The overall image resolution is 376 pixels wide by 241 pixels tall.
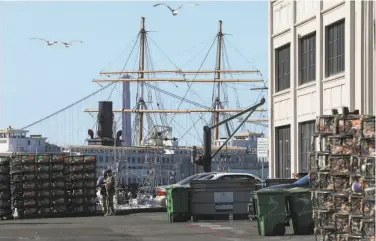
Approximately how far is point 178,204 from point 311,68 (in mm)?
11476

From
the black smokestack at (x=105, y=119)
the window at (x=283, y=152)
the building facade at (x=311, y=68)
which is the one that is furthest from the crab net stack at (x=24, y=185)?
the black smokestack at (x=105, y=119)

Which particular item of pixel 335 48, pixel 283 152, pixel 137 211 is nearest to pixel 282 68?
pixel 283 152

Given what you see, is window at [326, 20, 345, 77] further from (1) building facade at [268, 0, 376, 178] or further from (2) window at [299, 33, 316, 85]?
(2) window at [299, 33, 316, 85]

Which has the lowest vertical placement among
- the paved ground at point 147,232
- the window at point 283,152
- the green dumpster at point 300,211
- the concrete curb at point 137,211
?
the concrete curb at point 137,211

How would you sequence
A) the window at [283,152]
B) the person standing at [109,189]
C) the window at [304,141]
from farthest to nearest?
Result: the window at [283,152] → the window at [304,141] → the person standing at [109,189]

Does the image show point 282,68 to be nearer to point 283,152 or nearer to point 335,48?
point 283,152

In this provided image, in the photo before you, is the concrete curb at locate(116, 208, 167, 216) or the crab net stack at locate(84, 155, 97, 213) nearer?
the crab net stack at locate(84, 155, 97, 213)

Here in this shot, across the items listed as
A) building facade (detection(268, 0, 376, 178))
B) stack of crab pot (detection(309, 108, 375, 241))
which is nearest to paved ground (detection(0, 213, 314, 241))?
stack of crab pot (detection(309, 108, 375, 241))

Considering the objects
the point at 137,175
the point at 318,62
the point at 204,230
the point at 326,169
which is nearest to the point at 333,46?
the point at 318,62

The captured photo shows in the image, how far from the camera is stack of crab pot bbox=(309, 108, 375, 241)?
1798 centimetres

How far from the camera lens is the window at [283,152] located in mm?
44500

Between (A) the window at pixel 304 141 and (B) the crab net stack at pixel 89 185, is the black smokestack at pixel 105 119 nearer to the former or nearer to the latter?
(B) the crab net stack at pixel 89 185

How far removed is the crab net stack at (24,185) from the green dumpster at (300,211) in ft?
60.6

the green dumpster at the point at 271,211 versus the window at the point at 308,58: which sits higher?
the window at the point at 308,58
